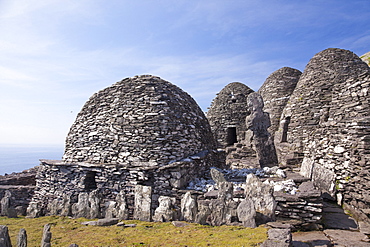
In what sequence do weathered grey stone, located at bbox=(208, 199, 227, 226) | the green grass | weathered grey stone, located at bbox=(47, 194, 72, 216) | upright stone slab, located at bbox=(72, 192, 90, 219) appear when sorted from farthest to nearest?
weathered grey stone, located at bbox=(47, 194, 72, 216)
upright stone slab, located at bbox=(72, 192, 90, 219)
weathered grey stone, located at bbox=(208, 199, 227, 226)
the green grass

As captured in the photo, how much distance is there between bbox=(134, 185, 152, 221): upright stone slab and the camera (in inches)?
172

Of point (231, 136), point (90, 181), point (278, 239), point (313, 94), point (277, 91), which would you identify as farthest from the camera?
point (231, 136)

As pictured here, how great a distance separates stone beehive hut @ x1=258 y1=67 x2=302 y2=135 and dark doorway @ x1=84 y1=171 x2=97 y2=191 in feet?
41.1

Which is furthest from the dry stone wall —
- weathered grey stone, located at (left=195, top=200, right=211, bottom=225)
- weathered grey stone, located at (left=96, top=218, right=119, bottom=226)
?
weathered grey stone, located at (left=96, top=218, right=119, bottom=226)

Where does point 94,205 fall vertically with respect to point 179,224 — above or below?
above

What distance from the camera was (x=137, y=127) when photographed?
7.46 metres

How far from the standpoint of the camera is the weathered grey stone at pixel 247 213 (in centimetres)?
375

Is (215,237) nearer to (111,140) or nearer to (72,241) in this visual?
(72,241)

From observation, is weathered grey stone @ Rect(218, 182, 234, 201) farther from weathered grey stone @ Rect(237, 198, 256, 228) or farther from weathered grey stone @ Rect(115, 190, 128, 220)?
weathered grey stone @ Rect(115, 190, 128, 220)

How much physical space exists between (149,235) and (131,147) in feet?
13.6

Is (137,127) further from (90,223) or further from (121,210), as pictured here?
(90,223)

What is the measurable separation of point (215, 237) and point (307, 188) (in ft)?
10.7

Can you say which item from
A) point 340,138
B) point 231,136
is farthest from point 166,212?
point 231,136

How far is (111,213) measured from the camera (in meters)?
4.55
